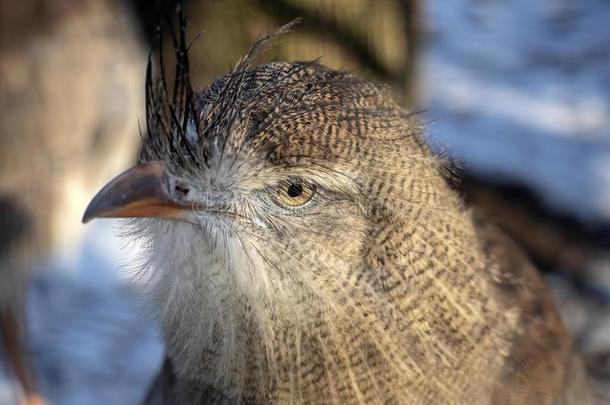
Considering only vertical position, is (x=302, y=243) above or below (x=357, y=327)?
above

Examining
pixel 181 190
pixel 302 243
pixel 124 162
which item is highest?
pixel 181 190

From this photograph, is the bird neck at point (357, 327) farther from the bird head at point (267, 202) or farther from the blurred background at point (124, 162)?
the blurred background at point (124, 162)

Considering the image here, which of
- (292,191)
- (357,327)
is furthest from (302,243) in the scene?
(357,327)

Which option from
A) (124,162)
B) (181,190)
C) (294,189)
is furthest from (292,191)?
(124,162)

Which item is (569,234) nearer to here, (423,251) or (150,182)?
(423,251)

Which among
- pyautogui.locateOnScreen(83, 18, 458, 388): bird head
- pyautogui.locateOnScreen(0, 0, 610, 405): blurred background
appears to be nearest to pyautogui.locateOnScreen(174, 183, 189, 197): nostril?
→ pyautogui.locateOnScreen(83, 18, 458, 388): bird head

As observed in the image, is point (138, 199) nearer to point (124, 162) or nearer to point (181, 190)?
point (181, 190)

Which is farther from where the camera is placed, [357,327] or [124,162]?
[124,162]
